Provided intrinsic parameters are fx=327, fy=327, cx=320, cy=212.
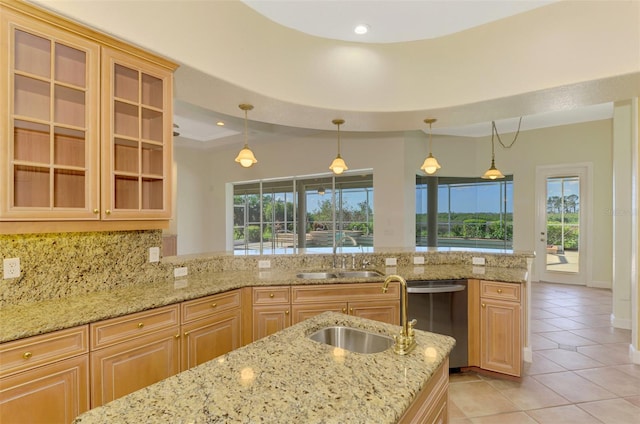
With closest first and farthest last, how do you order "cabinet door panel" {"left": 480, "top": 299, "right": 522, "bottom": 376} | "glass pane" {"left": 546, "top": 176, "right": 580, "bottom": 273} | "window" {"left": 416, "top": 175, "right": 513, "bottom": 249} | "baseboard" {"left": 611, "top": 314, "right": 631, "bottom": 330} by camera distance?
"cabinet door panel" {"left": 480, "top": 299, "right": 522, "bottom": 376} → "baseboard" {"left": 611, "top": 314, "right": 631, "bottom": 330} → "glass pane" {"left": 546, "top": 176, "right": 580, "bottom": 273} → "window" {"left": 416, "top": 175, "right": 513, "bottom": 249}

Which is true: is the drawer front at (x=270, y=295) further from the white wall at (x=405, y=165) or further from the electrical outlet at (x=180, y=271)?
the white wall at (x=405, y=165)

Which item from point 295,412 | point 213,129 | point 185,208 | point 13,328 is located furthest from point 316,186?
point 295,412

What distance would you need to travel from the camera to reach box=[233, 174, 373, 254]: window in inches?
246

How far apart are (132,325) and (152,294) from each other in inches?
13.5

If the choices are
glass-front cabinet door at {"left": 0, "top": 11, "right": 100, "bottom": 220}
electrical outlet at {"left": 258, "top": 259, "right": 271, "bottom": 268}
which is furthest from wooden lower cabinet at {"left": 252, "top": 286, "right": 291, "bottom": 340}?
glass-front cabinet door at {"left": 0, "top": 11, "right": 100, "bottom": 220}

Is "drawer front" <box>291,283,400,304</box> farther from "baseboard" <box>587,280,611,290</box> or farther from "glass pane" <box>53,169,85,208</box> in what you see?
"baseboard" <box>587,280,611,290</box>

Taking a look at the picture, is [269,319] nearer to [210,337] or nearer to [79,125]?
[210,337]

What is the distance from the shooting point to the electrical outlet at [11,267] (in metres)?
1.95

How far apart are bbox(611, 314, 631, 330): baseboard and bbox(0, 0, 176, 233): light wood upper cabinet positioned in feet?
17.8

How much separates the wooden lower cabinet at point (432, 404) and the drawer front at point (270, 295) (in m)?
1.64

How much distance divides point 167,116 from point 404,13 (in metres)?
2.06

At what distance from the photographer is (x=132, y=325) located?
6.50ft

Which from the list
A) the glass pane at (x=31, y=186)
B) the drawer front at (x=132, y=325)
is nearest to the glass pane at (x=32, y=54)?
the glass pane at (x=31, y=186)

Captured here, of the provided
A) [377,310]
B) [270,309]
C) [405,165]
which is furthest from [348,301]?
[405,165]
